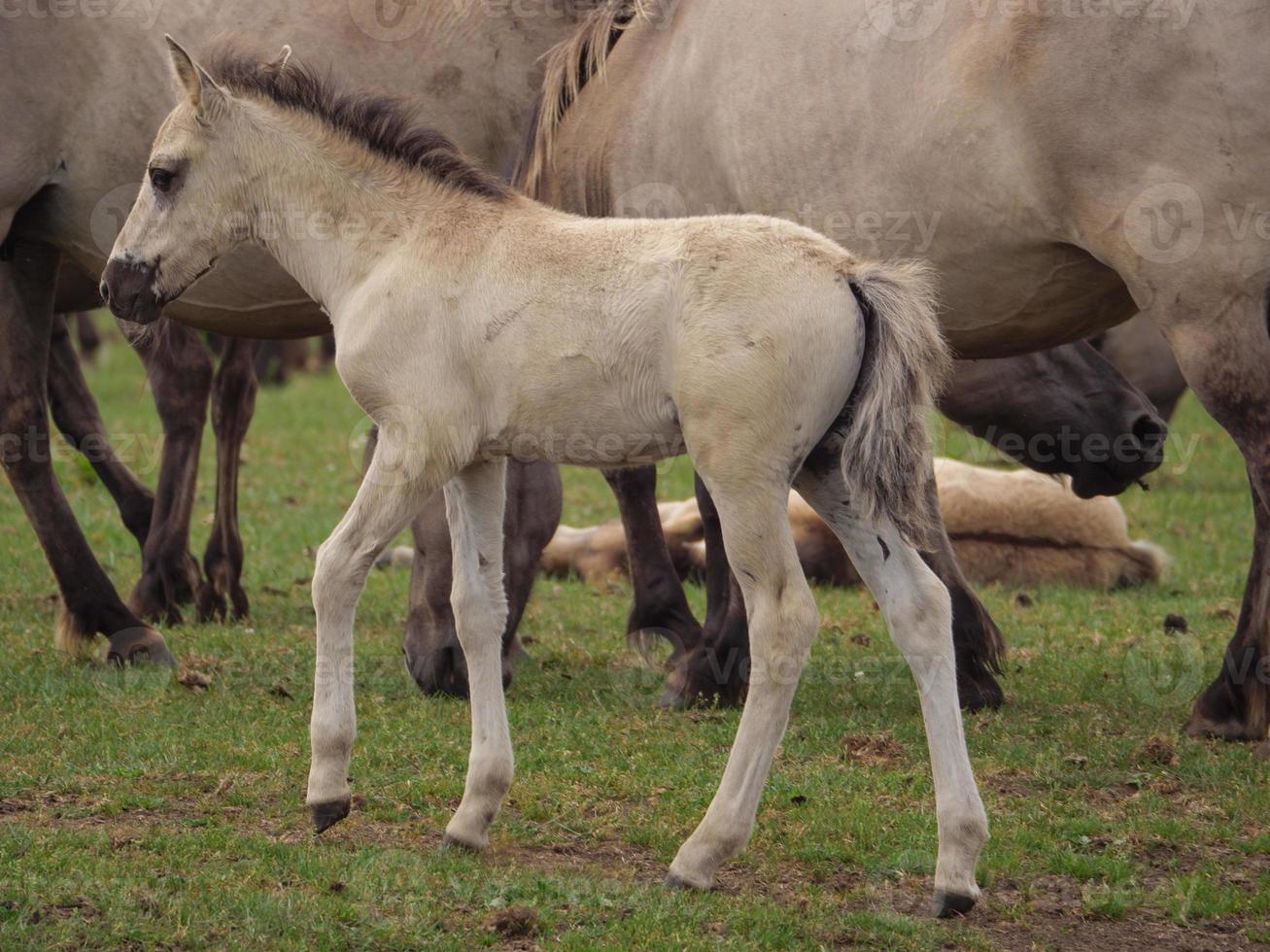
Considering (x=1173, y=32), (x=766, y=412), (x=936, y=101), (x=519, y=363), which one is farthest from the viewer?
(x=936, y=101)

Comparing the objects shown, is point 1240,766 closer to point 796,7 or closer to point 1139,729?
point 1139,729

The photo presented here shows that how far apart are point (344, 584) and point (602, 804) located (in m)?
1.18

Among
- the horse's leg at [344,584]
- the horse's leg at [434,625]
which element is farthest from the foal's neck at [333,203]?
the horse's leg at [434,625]

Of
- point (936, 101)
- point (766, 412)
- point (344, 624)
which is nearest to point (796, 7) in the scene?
point (936, 101)

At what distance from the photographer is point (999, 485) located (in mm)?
9148

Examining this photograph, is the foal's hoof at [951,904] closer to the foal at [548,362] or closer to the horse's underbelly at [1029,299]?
the foal at [548,362]

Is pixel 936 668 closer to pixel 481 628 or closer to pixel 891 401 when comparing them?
pixel 891 401

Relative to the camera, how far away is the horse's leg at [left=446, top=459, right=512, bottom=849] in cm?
441

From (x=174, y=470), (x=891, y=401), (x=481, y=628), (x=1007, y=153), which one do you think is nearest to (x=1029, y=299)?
(x=1007, y=153)

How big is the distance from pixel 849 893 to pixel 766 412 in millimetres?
1275

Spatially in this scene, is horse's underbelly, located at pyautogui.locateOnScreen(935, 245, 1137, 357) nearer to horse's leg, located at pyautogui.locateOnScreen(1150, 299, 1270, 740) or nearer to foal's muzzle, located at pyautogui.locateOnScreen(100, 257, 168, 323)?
horse's leg, located at pyautogui.locateOnScreen(1150, 299, 1270, 740)

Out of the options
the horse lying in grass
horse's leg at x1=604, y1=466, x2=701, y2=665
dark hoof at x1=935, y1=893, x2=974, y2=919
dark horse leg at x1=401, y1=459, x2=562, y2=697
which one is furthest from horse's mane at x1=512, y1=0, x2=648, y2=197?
dark hoof at x1=935, y1=893, x2=974, y2=919

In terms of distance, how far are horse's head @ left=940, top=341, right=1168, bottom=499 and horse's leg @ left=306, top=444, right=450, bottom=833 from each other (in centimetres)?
344

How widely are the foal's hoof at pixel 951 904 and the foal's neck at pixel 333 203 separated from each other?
2.08 meters
